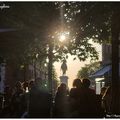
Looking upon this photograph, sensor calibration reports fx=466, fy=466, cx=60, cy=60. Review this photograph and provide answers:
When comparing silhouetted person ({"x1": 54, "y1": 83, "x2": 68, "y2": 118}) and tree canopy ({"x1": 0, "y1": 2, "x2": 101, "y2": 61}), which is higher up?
tree canopy ({"x1": 0, "y1": 2, "x2": 101, "y2": 61})

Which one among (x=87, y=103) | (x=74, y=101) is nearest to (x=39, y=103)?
(x=74, y=101)

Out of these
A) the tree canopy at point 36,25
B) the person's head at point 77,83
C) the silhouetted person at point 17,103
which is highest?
the tree canopy at point 36,25

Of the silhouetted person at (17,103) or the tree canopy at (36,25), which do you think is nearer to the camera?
the tree canopy at (36,25)

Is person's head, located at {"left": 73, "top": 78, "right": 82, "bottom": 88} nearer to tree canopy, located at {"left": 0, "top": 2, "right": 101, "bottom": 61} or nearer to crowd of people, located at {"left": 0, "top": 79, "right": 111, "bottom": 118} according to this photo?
crowd of people, located at {"left": 0, "top": 79, "right": 111, "bottom": 118}

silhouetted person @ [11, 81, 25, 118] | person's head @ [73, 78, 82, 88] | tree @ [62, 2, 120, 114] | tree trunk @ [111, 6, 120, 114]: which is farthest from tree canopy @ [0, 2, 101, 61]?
person's head @ [73, 78, 82, 88]

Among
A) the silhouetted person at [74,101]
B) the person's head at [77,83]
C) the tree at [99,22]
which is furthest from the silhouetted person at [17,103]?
the silhouetted person at [74,101]

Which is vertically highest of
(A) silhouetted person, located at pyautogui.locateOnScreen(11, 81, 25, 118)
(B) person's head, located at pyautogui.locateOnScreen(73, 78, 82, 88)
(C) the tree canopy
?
(C) the tree canopy

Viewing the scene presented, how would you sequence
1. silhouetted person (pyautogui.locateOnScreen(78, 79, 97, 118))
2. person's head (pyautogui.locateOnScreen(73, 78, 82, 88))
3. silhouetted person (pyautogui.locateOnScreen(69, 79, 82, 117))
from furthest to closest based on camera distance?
person's head (pyautogui.locateOnScreen(73, 78, 82, 88))
silhouetted person (pyautogui.locateOnScreen(69, 79, 82, 117))
silhouetted person (pyautogui.locateOnScreen(78, 79, 97, 118))

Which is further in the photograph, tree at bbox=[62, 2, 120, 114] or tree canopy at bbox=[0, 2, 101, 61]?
tree canopy at bbox=[0, 2, 101, 61]

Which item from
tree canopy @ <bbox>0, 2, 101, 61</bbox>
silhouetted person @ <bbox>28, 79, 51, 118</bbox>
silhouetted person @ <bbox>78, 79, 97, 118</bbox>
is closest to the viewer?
silhouetted person @ <bbox>78, 79, 97, 118</bbox>

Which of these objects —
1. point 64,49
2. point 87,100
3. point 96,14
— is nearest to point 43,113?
point 87,100

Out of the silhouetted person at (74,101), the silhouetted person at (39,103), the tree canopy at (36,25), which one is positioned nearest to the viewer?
the silhouetted person at (74,101)

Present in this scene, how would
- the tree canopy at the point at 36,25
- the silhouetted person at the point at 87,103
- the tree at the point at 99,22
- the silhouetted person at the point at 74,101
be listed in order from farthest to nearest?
the tree canopy at the point at 36,25 → the tree at the point at 99,22 → the silhouetted person at the point at 74,101 → the silhouetted person at the point at 87,103

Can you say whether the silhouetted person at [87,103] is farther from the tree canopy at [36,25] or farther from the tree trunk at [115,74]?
the tree canopy at [36,25]
